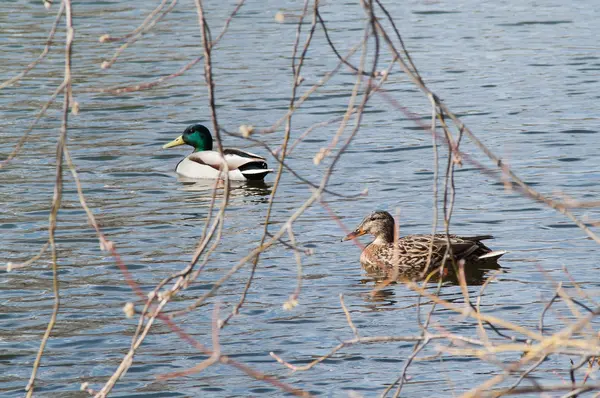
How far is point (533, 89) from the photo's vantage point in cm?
1950

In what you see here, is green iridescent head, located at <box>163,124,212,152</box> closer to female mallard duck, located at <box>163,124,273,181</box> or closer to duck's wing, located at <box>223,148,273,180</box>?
female mallard duck, located at <box>163,124,273,181</box>

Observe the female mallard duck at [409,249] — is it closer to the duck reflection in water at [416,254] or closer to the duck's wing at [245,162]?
the duck reflection in water at [416,254]

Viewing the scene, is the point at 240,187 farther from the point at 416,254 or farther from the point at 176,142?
the point at 416,254

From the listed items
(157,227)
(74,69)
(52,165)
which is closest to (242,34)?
(74,69)

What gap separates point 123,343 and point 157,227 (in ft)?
12.7

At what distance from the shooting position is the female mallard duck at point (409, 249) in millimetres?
10922

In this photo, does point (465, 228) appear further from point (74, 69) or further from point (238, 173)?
point (74, 69)

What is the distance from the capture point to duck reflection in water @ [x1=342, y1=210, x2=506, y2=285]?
10.9 meters

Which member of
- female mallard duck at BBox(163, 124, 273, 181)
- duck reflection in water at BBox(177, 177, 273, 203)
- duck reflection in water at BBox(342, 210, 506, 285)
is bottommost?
duck reflection in water at BBox(177, 177, 273, 203)

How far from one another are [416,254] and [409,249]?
0.08 meters

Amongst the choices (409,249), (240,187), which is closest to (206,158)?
(240,187)

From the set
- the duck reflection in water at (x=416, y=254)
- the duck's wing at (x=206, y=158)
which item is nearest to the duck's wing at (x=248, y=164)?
the duck's wing at (x=206, y=158)

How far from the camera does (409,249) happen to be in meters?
11.4

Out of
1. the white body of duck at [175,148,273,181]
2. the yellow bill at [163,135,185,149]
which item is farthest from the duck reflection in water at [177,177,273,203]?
the yellow bill at [163,135,185,149]
